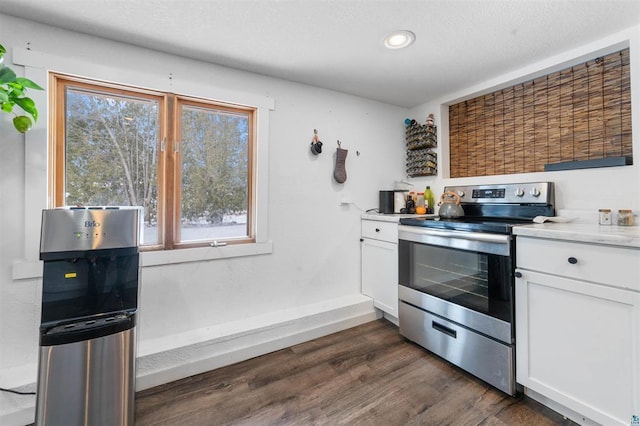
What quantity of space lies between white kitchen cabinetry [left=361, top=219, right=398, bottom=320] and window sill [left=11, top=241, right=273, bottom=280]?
962 mm

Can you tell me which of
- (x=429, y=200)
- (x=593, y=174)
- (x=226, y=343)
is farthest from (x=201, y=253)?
(x=593, y=174)

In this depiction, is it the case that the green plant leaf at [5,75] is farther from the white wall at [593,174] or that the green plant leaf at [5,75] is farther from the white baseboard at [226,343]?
the white wall at [593,174]

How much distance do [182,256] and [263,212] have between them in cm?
68

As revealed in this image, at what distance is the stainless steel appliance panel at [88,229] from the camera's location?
1174 millimetres

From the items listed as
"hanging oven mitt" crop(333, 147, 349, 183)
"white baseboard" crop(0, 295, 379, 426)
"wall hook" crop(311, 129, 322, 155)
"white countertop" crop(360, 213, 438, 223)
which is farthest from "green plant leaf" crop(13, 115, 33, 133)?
"white countertop" crop(360, 213, 438, 223)

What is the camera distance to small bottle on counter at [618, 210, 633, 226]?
1.55 m

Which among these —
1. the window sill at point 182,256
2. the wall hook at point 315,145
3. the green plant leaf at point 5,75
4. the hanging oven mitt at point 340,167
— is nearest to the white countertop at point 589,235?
the hanging oven mitt at point 340,167

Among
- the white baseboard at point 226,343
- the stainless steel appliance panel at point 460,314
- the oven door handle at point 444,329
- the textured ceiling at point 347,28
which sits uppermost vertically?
the textured ceiling at point 347,28

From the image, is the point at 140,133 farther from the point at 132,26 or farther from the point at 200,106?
the point at 132,26

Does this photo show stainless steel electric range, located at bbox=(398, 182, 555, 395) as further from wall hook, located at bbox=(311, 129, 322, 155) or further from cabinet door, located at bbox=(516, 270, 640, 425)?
wall hook, located at bbox=(311, 129, 322, 155)

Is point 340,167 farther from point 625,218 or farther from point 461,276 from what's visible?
point 625,218

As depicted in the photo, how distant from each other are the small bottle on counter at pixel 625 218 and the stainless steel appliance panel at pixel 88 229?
2.69 meters

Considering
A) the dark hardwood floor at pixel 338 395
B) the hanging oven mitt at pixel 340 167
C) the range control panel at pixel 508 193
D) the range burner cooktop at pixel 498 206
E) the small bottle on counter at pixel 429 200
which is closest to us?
the dark hardwood floor at pixel 338 395

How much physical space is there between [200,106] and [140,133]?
1.53ft
